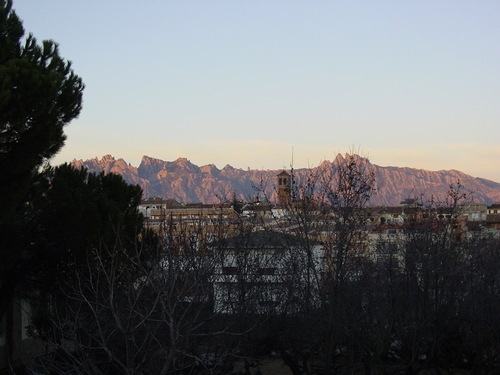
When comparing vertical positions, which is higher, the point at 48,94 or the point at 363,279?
the point at 48,94

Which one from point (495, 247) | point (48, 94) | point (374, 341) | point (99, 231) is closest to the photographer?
point (48, 94)

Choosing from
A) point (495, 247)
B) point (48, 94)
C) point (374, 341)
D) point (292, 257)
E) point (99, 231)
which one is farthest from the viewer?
point (495, 247)

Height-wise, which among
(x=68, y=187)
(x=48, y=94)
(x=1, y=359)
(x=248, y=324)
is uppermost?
(x=48, y=94)

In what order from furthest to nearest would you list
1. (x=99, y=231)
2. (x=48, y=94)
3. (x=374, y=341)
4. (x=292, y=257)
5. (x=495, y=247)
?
1. (x=495, y=247)
2. (x=292, y=257)
3. (x=374, y=341)
4. (x=99, y=231)
5. (x=48, y=94)

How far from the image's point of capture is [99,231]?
52.2 feet

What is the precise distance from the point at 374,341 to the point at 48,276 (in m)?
7.22

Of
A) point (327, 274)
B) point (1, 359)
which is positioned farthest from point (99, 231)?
point (1, 359)

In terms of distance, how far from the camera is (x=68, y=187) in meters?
16.3

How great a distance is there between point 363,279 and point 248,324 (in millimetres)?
2905

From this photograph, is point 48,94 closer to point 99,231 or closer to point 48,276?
point 99,231

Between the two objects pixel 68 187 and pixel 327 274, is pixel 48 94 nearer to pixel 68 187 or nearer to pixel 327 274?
pixel 68 187

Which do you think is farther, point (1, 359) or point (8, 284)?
point (1, 359)

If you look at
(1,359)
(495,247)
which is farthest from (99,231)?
(495,247)

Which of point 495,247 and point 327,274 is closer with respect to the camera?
point 327,274
